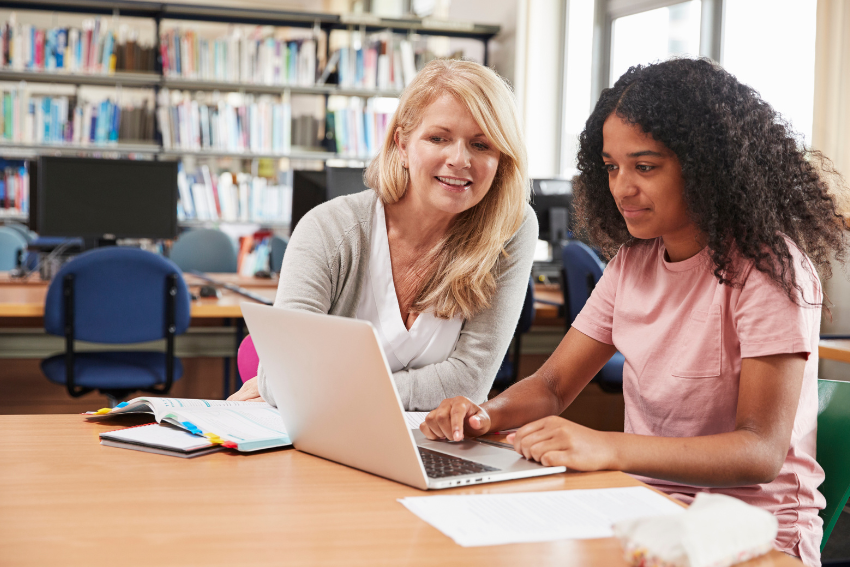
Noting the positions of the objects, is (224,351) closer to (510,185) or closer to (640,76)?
(510,185)

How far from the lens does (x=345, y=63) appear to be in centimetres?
531

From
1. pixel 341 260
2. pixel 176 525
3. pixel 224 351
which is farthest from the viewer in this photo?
pixel 224 351

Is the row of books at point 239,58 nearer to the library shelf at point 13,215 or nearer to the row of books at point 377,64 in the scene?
the row of books at point 377,64

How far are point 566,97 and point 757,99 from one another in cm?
431

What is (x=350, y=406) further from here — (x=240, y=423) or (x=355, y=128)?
(x=355, y=128)

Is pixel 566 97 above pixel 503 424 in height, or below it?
above

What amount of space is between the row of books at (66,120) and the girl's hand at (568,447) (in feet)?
15.6

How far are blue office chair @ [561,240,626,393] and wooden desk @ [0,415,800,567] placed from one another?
1.90 meters

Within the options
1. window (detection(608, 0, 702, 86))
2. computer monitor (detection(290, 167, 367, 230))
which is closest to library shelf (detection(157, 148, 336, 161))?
window (detection(608, 0, 702, 86))

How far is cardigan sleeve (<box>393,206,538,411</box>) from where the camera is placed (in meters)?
1.41

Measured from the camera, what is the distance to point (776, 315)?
1.03m

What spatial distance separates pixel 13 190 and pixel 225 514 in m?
5.14

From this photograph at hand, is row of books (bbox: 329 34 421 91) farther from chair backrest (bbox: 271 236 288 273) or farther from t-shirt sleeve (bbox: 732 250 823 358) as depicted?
t-shirt sleeve (bbox: 732 250 823 358)

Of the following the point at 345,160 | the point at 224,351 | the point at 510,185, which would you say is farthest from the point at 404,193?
the point at 345,160
